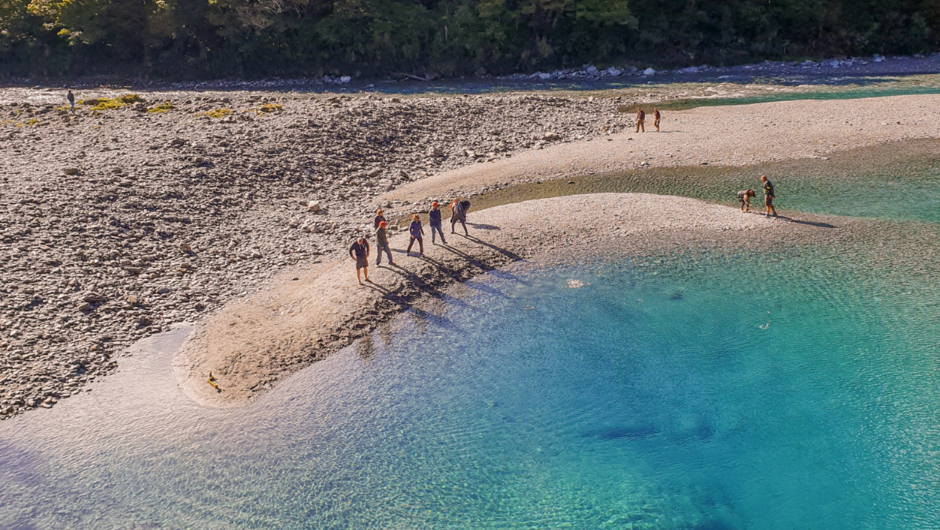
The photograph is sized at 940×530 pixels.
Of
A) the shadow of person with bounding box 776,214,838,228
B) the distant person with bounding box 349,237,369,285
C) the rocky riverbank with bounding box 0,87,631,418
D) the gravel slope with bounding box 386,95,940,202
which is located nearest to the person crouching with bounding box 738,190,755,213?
the shadow of person with bounding box 776,214,838,228

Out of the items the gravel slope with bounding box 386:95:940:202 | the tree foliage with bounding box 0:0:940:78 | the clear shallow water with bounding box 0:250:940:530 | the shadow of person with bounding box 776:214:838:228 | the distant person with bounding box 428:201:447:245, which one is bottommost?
the clear shallow water with bounding box 0:250:940:530

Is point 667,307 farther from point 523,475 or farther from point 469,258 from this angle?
point 523,475

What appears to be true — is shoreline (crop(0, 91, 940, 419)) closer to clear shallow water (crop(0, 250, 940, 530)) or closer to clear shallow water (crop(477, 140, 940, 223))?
clear shallow water (crop(477, 140, 940, 223))

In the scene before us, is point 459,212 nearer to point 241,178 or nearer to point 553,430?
point 553,430

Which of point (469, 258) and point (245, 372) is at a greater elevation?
point (469, 258)

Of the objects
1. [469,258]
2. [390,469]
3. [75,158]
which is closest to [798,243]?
[469,258]

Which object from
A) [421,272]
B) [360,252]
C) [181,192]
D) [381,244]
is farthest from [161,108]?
[360,252]
